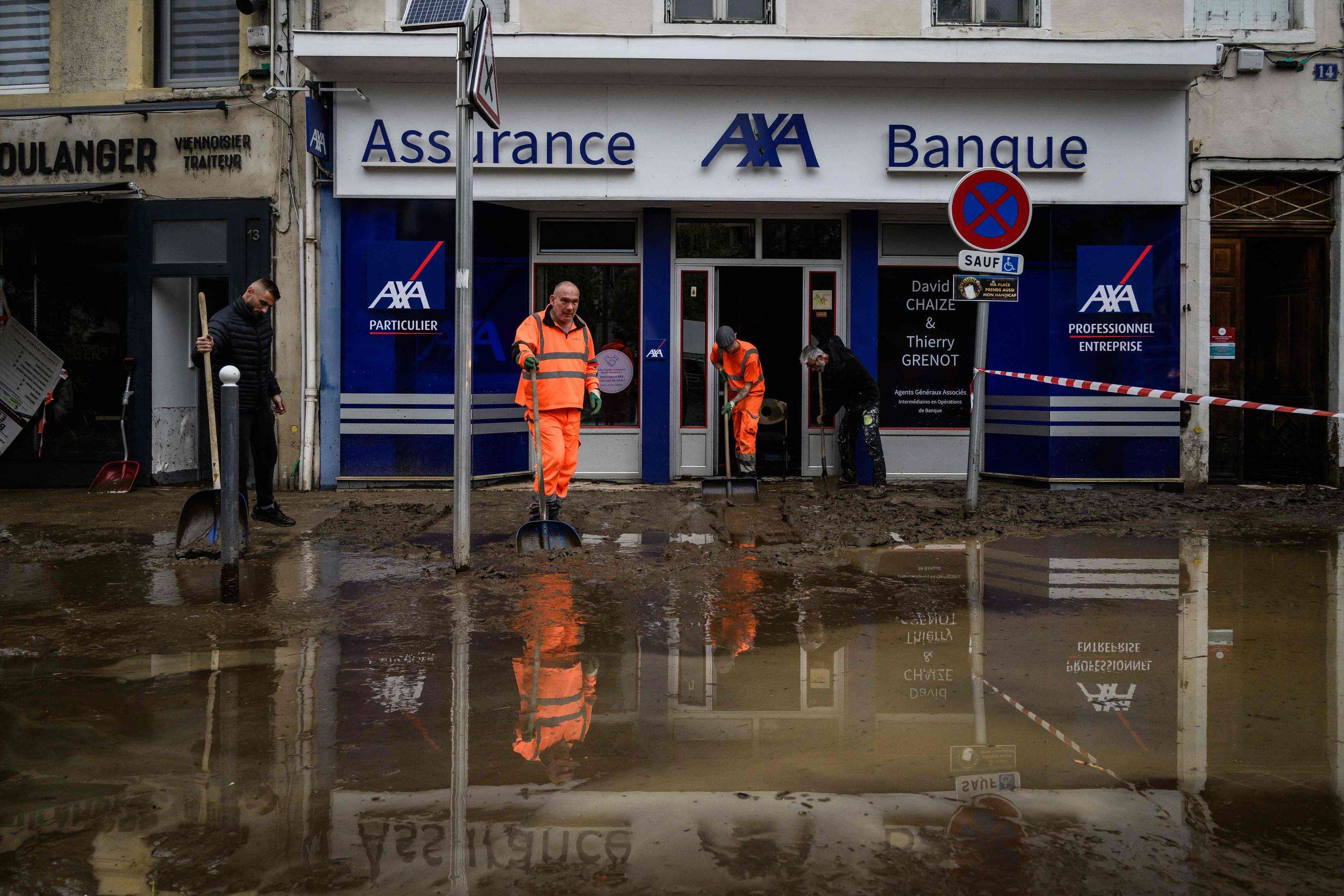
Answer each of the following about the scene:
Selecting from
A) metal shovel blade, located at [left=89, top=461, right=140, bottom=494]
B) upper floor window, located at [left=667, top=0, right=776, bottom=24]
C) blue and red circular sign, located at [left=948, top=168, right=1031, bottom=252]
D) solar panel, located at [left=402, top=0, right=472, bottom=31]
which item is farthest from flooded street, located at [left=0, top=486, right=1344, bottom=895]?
upper floor window, located at [left=667, top=0, right=776, bottom=24]

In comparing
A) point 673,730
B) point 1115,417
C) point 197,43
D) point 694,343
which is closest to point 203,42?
point 197,43

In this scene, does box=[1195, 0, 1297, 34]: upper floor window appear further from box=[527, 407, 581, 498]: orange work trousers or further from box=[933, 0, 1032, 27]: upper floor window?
box=[527, 407, 581, 498]: orange work trousers

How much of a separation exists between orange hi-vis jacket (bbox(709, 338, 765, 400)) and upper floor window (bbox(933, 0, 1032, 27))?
4170 millimetres

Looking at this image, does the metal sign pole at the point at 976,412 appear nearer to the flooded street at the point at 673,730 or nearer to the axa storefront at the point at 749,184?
the flooded street at the point at 673,730

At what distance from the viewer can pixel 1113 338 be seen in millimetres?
11922

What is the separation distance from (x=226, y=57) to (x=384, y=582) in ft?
26.7

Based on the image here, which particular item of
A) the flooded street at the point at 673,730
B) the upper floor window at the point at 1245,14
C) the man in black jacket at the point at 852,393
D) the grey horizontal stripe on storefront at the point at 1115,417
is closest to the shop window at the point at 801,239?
the man in black jacket at the point at 852,393

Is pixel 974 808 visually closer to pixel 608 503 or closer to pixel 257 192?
pixel 608 503

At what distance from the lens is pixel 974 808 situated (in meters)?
3.29

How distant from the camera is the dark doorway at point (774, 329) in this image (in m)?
12.6

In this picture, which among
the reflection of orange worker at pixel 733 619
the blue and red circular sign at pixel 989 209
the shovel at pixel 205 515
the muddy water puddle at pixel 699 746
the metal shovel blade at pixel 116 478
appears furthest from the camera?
the metal shovel blade at pixel 116 478

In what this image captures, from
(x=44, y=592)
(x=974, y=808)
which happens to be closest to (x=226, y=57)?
(x=44, y=592)

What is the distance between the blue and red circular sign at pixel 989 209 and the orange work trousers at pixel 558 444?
351 cm

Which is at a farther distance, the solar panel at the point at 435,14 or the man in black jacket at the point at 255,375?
the man in black jacket at the point at 255,375
